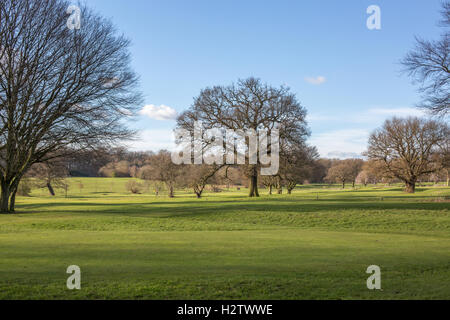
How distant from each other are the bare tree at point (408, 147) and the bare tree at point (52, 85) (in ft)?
156

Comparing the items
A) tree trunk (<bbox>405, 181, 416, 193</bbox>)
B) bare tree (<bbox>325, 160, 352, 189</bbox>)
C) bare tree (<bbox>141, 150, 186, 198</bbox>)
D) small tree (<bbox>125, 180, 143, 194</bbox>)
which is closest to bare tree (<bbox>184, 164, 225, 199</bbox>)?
bare tree (<bbox>141, 150, 186, 198</bbox>)

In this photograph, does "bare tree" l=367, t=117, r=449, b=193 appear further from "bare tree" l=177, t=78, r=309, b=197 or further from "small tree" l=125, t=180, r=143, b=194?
"small tree" l=125, t=180, r=143, b=194

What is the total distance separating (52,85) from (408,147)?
54952 mm

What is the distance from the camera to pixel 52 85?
29391 millimetres

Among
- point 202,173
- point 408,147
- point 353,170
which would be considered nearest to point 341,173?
point 353,170

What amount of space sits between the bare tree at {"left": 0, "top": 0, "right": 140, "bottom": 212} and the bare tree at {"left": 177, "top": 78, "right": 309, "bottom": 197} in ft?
40.0

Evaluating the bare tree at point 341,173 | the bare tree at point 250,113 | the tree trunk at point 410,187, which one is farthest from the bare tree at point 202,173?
the bare tree at point 341,173

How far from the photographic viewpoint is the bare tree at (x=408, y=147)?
62938 mm

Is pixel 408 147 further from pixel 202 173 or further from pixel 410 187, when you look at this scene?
pixel 202 173

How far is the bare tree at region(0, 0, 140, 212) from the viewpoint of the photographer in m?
27.6
